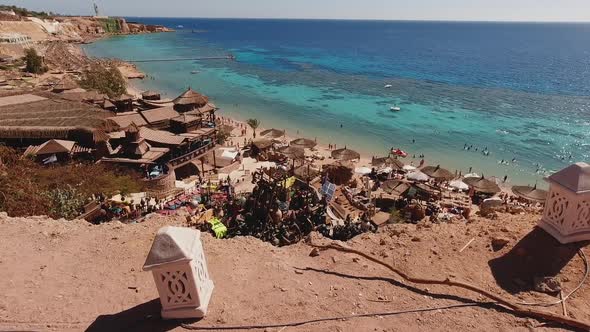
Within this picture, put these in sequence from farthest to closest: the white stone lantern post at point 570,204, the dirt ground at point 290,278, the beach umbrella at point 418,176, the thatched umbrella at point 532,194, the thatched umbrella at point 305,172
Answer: the beach umbrella at point 418,176 < the thatched umbrella at point 305,172 < the thatched umbrella at point 532,194 < the white stone lantern post at point 570,204 < the dirt ground at point 290,278

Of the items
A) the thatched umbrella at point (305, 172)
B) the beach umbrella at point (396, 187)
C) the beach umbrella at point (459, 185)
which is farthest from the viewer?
the thatched umbrella at point (305, 172)

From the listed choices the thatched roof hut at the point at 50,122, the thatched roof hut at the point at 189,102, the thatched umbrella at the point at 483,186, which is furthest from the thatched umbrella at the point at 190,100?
the thatched umbrella at the point at 483,186

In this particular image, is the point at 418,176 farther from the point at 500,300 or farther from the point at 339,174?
the point at 500,300

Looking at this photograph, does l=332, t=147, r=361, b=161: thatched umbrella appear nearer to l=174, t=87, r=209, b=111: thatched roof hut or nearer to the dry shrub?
l=174, t=87, r=209, b=111: thatched roof hut

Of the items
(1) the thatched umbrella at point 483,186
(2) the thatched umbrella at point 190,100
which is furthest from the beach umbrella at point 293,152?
(1) the thatched umbrella at point 483,186

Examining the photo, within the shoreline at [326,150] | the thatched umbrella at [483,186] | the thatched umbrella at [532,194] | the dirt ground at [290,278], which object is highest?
the dirt ground at [290,278]

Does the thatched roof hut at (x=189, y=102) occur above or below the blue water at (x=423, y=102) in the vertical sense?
above

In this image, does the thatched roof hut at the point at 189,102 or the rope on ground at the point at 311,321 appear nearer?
the rope on ground at the point at 311,321

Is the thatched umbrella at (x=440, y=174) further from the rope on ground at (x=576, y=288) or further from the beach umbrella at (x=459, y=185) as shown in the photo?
the rope on ground at (x=576, y=288)
